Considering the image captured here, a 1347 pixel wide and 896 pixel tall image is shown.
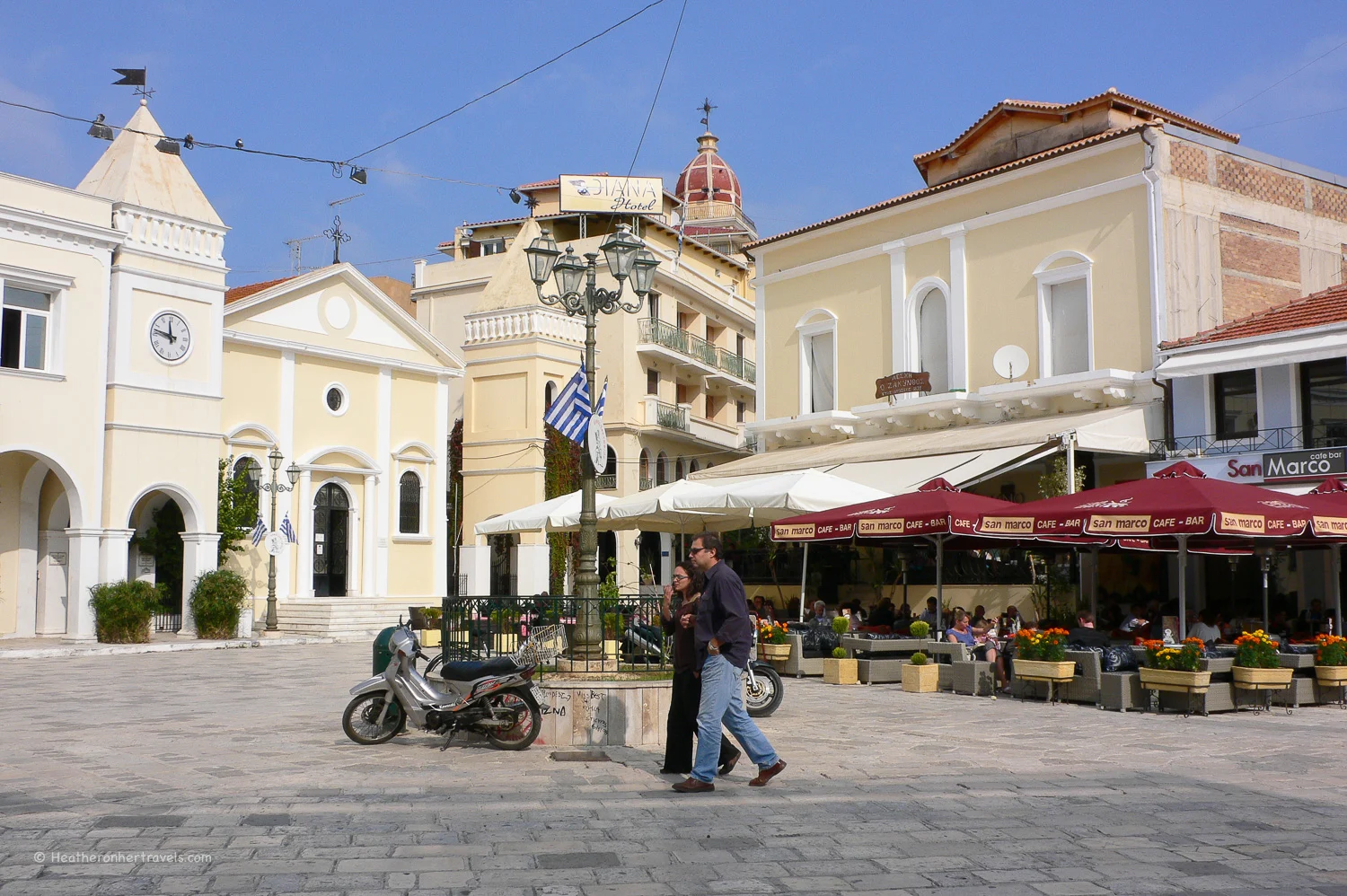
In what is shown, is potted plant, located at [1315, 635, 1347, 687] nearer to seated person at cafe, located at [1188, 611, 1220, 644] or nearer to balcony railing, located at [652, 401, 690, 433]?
seated person at cafe, located at [1188, 611, 1220, 644]

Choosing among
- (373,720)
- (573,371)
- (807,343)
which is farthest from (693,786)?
(573,371)

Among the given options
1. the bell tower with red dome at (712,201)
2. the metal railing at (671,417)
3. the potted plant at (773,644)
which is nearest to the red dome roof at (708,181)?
the bell tower with red dome at (712,201)

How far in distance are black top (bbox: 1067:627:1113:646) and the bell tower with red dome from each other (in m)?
39.5

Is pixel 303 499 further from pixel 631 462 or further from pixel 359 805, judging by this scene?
pixel 359 805

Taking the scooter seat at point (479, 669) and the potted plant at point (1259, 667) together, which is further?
the potted plant at point (1259, 667)

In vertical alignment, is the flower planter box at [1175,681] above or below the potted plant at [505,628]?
below

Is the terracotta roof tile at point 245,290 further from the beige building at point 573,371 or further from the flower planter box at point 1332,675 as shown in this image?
the flower planter box at point 1332,675

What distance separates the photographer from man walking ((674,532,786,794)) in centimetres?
799

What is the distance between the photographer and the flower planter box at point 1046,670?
13.7 meters

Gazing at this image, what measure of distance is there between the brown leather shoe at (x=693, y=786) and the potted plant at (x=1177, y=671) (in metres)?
6.67

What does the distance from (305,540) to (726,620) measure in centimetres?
2365

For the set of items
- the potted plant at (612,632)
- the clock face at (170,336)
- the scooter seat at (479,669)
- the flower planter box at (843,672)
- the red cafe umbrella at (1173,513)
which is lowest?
the flower planter box at (843,672)

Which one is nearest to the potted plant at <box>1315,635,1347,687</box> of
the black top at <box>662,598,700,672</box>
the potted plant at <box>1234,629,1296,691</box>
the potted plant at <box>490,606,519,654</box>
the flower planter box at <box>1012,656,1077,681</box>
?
the potted plant at <box>1234,629,1296,691</box>

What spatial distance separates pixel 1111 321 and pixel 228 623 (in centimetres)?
1862
